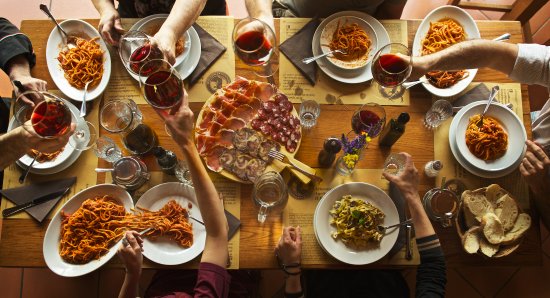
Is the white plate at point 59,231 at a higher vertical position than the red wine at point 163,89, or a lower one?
lower

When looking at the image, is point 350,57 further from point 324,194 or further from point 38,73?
point 38,73

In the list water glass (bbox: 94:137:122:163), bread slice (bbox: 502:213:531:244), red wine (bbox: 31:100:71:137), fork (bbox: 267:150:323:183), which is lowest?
bread slice (bbox: 502:213:531:244)

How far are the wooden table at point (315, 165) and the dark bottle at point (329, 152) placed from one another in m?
0.05

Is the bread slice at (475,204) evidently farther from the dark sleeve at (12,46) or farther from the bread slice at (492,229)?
the dark sleeve at (12,46)

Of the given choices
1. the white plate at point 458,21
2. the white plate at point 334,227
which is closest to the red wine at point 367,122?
the white plate at point 334,227

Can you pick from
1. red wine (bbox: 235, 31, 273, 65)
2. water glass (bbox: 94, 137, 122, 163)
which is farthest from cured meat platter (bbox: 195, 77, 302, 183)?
water glass (bbox: 94, 137, 122, 163)

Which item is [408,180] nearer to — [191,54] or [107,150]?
[191,54]

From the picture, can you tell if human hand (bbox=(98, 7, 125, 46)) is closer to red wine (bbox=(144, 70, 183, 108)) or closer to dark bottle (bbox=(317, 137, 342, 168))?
red wine (bbox=(144, 70, 183, 108))

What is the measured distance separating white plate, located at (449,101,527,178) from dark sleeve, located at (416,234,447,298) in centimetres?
37

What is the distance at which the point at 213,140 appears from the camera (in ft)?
5.15

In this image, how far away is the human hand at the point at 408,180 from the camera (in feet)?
5.07

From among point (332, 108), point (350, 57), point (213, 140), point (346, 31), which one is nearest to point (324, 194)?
point (332, 108)

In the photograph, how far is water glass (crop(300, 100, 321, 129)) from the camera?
1.64 m

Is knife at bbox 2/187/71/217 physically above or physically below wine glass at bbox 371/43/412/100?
below
